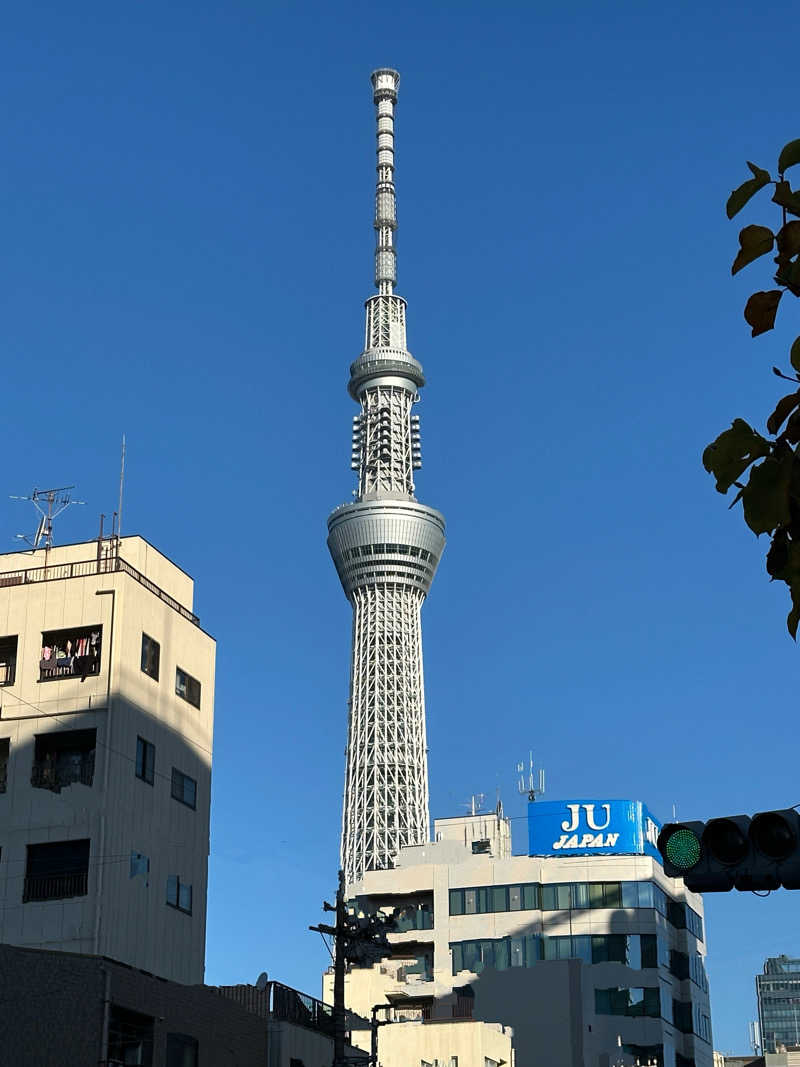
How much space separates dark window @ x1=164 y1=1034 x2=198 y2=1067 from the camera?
46.5 meters

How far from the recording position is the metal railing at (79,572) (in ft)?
194

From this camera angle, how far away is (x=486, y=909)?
11369 cm

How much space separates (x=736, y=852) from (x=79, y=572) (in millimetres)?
49879

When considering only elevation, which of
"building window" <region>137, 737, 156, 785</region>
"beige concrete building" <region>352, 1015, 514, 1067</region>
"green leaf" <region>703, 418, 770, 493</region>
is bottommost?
"green leaf" <region>703, 418, 770, 493</region>

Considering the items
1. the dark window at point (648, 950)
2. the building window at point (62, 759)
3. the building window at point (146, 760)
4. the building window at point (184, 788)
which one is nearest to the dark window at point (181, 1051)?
the building window at point (62, 759)

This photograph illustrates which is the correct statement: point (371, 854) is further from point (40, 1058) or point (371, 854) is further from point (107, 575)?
point (40, 1058)

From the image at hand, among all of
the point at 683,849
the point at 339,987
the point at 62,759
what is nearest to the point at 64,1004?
the point at 339,987

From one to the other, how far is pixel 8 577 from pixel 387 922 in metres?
24.2

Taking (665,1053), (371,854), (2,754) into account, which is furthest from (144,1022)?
(371,854)

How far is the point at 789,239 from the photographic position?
21.6 ft

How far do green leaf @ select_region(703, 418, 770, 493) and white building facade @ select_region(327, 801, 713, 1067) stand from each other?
307ft

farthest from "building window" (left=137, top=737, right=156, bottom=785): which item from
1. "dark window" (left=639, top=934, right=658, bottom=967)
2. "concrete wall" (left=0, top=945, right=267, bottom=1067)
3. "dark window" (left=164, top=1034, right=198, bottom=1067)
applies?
"dark window" (left=639, top=934, right=658, bottom=967)

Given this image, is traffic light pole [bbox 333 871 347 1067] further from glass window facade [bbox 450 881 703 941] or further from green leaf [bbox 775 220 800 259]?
glass window facade [bbox 450 881 703 941]

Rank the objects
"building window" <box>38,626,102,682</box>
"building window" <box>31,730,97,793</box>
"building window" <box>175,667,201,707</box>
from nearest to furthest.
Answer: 1. "building window" <box>31,730,97,793</box>
2. "building window" <box>38,626,102,682</box>
3. "building window" <box>175,667,201,707</box>
